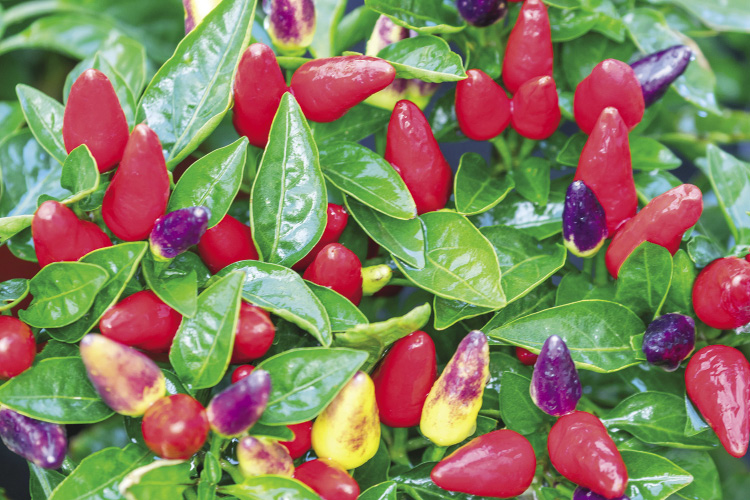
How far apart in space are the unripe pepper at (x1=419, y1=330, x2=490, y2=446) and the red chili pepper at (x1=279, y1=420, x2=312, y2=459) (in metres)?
0.08

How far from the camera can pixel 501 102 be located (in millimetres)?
560

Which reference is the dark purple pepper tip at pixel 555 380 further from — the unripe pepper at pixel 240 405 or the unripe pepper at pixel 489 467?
the unripe pepper at pixel 240 405

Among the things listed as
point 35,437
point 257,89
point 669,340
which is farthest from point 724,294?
point 35,437

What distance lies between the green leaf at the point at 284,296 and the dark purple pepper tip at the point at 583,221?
196mm

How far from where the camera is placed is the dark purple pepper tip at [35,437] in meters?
0.43

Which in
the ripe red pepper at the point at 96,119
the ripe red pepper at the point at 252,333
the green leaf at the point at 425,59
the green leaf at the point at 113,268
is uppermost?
the ripe red pepper at the point at 96,119

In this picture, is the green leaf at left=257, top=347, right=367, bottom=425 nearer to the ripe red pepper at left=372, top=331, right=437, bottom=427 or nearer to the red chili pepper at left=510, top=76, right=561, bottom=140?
the ripe red pepper at left=372, top=331, right=437, bottom=427

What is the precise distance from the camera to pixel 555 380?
0.46 metres

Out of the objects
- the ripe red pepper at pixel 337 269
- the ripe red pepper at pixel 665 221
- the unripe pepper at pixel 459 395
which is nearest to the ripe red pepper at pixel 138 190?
the ripe red pepper at pixel 337 269

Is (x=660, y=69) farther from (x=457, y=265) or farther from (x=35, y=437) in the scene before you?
(x=35, y=437)

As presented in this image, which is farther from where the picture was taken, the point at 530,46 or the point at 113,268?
the point at 530,46

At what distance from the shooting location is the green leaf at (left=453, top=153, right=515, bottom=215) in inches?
21.4

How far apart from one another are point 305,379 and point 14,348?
18 cm

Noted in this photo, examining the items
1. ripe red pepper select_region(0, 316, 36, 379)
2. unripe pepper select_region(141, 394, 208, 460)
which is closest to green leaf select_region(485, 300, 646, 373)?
unripe pepper select_region(141, 394, 208, 460)
